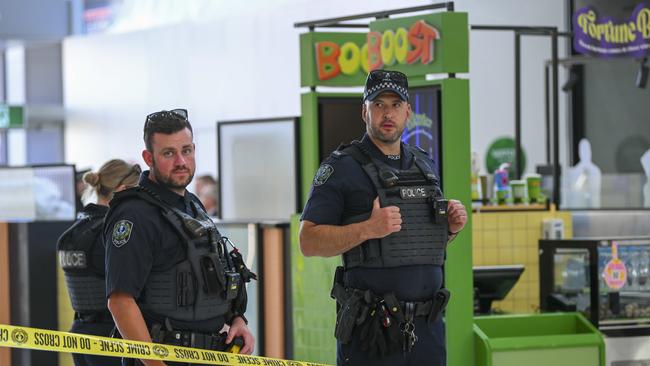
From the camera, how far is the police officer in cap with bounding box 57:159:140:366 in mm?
4133

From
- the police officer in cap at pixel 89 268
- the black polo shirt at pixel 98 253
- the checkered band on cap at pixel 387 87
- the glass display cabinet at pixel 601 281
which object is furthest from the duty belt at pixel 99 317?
the glass display cabinet at pixel 601 281

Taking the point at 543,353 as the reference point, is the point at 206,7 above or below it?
above

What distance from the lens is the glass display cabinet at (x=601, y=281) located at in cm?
562

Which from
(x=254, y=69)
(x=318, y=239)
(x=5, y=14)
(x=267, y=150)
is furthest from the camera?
(x=5, y=14)

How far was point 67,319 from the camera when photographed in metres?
Result: 7.09

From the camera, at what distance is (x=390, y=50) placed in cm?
536

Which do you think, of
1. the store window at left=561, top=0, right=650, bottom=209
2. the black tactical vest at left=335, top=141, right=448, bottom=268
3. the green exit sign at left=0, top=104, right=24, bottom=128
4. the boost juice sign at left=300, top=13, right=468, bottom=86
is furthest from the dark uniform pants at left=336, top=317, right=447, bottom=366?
the green exit sign at left=0, top=104, right=24, bottom=128

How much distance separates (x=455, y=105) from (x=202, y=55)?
29.3 feet

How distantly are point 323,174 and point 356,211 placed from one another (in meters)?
0.16

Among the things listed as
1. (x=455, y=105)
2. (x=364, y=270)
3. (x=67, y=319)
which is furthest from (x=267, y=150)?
(x=364, y=270)

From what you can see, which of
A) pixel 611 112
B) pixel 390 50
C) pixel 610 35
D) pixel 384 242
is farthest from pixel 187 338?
pixel 611 112

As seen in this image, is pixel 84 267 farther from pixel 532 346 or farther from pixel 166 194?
pixel 532 346

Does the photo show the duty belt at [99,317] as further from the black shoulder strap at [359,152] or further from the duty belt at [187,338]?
the black shoulder strap at [359,152]

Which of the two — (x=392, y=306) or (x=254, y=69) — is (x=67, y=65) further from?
(x=392, y=306)
